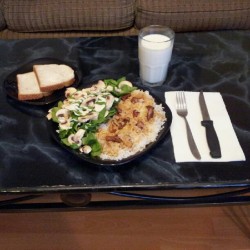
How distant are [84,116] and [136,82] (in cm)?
32

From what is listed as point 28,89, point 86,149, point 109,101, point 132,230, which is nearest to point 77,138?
point 86,149

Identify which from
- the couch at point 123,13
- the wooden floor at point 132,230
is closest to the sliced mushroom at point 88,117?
the wooden floor at point 132,230

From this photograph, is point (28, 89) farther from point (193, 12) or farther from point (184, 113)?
point (193, 12)

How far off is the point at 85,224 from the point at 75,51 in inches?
26.4

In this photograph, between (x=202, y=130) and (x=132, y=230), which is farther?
(x=132, y=230)

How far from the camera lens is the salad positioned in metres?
0.73

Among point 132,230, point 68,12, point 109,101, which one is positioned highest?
point 109,101

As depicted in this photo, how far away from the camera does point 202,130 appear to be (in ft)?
2.69

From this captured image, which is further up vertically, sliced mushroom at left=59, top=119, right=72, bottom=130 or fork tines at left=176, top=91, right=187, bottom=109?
sliced mushroom at left=59, top=119, right=72, bottom=130

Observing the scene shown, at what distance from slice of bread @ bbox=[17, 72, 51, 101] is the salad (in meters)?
0.13

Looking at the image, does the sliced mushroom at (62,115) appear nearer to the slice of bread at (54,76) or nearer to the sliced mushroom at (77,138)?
the sliced mushroom at (77,138)

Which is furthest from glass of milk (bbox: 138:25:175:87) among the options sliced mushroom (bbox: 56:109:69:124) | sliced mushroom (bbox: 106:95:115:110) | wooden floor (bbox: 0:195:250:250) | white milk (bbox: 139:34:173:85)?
wooden floor (bbox: 0:195:250:250)

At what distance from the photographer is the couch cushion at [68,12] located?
5.00ft

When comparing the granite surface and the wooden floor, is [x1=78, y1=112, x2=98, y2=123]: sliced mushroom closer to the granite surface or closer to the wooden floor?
the granite surface
